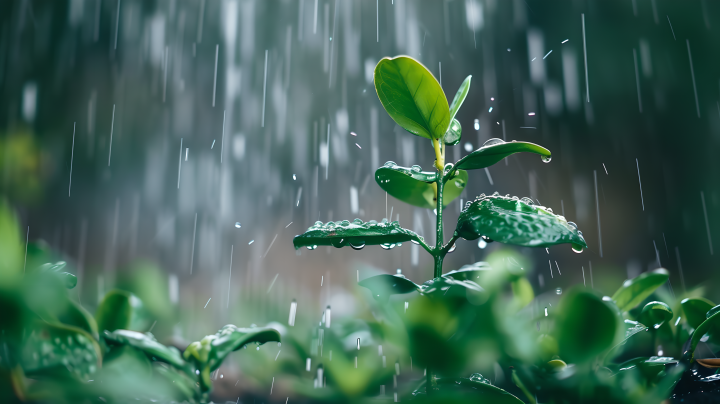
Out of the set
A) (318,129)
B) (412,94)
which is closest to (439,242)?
(412,94)

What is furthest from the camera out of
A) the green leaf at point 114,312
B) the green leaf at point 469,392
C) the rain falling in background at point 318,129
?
the rain falling in background at point 318,129

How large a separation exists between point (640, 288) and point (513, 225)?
25cm

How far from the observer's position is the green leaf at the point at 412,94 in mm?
286

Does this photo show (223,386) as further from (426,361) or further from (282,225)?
(282,225)

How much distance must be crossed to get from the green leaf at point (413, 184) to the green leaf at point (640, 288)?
0.20m

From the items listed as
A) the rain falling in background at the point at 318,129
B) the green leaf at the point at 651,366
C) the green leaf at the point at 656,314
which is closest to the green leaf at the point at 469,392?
the green leaf at the point at 651,366

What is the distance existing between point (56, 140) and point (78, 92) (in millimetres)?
244

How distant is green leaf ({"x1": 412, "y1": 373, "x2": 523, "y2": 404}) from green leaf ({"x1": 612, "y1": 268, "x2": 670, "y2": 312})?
0.83ft

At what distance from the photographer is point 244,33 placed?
6.31 feet

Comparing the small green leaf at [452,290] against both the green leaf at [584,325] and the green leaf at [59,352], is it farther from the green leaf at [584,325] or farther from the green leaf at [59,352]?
the green leaf at [59,352]

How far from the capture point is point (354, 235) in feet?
0.90

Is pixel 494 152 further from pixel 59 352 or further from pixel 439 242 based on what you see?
pixel 59 352

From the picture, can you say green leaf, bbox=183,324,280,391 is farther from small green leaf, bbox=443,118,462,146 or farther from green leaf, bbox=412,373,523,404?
small green leaf, bbox=443,118,462,146

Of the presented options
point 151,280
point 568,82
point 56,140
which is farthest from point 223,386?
point 568,82
